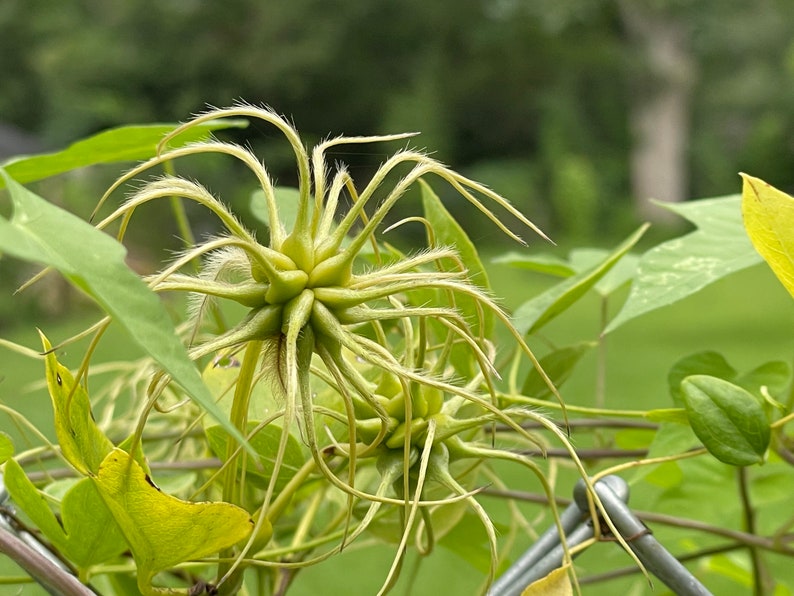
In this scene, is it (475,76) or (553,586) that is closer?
(553,586)

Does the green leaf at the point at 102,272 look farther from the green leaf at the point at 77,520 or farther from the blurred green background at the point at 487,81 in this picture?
the blurred green background at the point at 487,81

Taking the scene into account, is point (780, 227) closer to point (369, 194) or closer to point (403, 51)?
point (369, 194)

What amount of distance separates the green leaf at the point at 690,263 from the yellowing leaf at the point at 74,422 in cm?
11

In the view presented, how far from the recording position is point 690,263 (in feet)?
0.76

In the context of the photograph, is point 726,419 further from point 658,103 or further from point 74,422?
point 658,103

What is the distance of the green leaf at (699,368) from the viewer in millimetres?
231

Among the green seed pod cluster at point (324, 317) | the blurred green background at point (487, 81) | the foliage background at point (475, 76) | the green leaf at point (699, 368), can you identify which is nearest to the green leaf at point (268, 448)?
the green seed pod cluster at point (324, 317)

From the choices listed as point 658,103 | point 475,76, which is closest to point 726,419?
point 475,76

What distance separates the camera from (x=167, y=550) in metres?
0.15

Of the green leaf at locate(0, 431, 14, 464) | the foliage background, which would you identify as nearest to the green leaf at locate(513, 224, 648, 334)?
the green leaf at locate(0, 431, 14, 464)

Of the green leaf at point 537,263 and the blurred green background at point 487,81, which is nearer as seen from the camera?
the green leaf at point 537,263

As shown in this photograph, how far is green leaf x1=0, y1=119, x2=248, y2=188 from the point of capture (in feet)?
0.73

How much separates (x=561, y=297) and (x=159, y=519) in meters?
0.11

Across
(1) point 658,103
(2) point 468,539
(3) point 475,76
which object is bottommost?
(1) point 658,103
